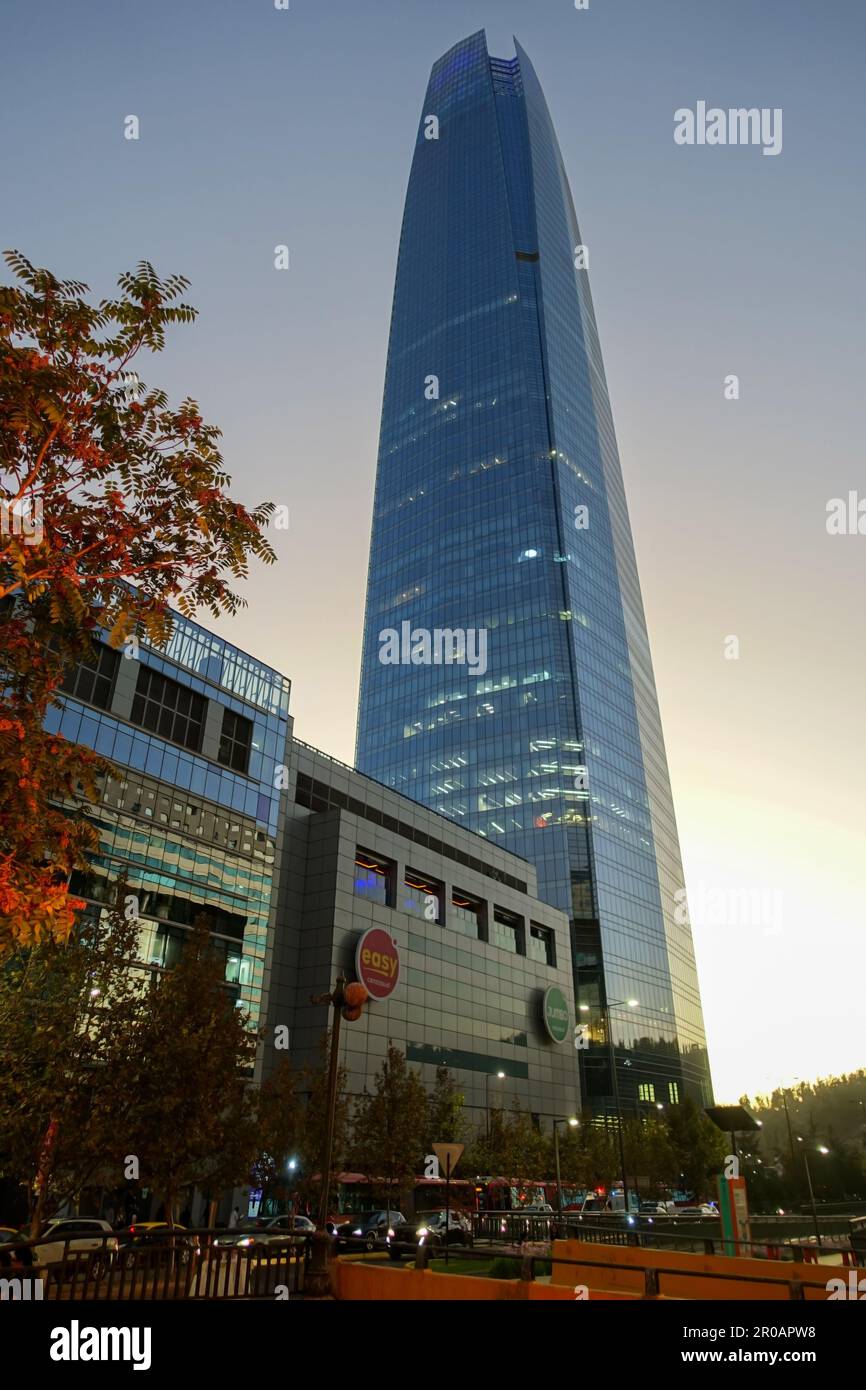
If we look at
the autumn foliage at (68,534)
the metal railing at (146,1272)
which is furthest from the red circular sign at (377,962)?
the autumn foliage at (68,534)

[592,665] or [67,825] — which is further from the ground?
[592,665]

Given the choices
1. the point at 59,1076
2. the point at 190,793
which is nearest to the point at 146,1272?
the point at 59,1076

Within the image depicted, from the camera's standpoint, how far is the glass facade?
158 ft

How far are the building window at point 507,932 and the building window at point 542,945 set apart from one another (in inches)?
78.8

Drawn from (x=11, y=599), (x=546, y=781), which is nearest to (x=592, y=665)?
(x=546, y=781)

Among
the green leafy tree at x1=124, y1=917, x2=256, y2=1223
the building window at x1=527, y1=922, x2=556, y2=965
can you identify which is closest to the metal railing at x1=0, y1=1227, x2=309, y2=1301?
the green leafy tree at x1=124, y1=917, x2=256, y2=1223

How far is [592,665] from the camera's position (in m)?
139

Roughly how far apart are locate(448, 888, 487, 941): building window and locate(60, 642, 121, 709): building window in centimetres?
3737

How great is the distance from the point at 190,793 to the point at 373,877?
19.1 metres

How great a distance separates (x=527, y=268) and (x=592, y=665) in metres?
97.4

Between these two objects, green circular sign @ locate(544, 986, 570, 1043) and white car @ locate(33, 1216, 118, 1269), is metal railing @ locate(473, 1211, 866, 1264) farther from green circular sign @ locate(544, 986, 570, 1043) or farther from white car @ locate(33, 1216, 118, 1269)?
green circular sign @ locate(544, 986, 570, 1043)

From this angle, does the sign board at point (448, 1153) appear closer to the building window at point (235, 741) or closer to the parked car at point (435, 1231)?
the parked car at point (435, 1231)

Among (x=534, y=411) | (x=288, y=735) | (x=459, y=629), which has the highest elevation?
(x=534, y=411)

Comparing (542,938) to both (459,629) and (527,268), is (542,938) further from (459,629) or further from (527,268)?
(527,268)
